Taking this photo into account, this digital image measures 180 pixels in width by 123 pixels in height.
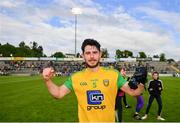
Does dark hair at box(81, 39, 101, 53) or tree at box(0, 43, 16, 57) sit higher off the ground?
tree at box(0, 43, 16, 57)

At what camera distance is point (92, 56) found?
520 centimetres

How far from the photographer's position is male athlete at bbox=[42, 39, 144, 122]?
5.20 metres

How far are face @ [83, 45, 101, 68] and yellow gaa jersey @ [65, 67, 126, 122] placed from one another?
0.57 feet

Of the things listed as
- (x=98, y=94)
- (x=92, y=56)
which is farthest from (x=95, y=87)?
(x=92, y=56)

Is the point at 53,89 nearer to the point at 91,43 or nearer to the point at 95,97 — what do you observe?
the point at 95,97

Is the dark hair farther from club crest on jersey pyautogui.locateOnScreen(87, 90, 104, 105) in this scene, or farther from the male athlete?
club crest on jersey pyautogui.locateOnScreen(87, 90, 104, 105)

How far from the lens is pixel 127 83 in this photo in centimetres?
540

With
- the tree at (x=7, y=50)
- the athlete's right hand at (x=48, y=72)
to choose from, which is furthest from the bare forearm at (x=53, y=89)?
the tree at (x=7, y=50)

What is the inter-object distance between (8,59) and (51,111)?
90738 millimetres

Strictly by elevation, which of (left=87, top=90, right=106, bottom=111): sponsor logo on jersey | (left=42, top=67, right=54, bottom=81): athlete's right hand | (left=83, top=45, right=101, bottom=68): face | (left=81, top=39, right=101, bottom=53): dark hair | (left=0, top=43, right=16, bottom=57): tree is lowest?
(left=87, top=90, right=106, bottom=111): sponsor logo on jersey

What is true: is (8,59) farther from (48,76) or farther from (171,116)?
(48,76)

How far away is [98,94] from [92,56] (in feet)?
1.78

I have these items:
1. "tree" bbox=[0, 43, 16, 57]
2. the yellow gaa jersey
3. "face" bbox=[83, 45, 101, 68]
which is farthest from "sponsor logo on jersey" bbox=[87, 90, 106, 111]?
"tree" bbox=[0, 43, 16, 57]

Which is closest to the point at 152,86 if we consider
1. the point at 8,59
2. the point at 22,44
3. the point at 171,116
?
the point at 171,116
